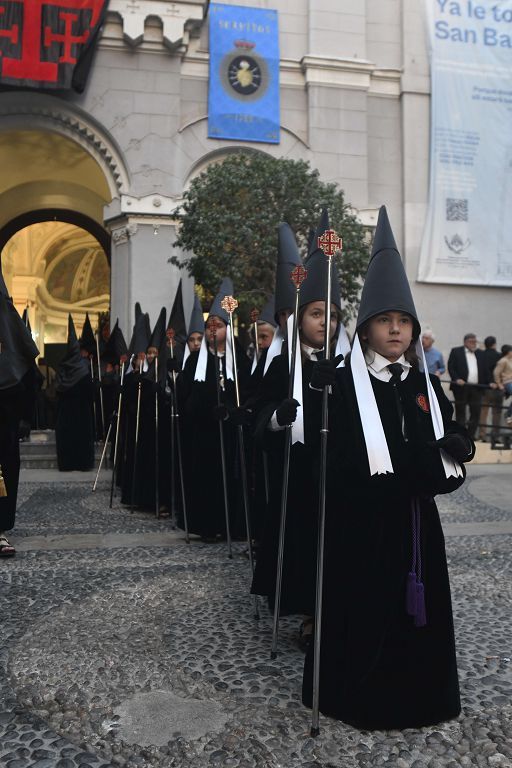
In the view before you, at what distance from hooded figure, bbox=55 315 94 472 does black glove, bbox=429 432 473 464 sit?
351 inches

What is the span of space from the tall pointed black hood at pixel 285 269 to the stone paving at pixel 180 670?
1823 mm

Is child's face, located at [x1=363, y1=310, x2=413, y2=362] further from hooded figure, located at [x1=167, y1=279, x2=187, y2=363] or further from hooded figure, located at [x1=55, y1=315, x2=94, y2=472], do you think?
hooded figure, located at [x1=55, y1=315, x2=94, y2=472]

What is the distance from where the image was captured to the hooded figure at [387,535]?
97.0 inches

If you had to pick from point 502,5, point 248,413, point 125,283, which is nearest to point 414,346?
point 248,413

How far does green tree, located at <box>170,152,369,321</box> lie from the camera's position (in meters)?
12.4

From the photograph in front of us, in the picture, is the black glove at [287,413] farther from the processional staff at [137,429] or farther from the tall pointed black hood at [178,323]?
the processional staff at [137,429]

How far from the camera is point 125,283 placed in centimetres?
1518

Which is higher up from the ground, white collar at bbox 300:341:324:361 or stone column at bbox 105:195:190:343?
stone column at bbox 105:195:190:343

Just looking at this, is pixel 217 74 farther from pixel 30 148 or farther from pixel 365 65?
pixel 30 148

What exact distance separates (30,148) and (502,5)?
40.6ft

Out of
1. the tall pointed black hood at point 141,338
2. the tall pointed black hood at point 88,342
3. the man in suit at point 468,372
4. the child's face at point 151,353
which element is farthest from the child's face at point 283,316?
the man in suit at point 468,372

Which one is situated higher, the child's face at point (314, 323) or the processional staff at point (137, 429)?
the child's face at point (314, 323)

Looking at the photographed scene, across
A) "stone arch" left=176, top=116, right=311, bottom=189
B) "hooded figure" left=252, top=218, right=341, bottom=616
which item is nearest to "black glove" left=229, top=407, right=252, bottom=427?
"hooded figure" left=252, top=218, right=341, bottom=616

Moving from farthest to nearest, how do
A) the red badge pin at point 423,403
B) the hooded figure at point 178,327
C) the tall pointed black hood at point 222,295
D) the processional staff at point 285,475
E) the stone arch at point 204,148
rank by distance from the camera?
the stone arch at point 204,148 → the hooded figure at point 178,327 → the tall pointed black hood at point 222,295 → the processional staff at point 285,475 → the red badge pin at point 423,403
